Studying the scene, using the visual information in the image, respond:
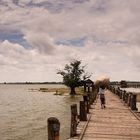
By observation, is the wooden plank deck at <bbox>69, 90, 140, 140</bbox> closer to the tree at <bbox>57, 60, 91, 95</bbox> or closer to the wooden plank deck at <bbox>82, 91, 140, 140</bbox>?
the wooden plank deck at <bbox>82, 91, 140, 140</bbox>

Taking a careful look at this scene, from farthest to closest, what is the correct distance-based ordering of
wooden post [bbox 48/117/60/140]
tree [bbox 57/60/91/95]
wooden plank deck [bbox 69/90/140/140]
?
1. tree [bbox 57/60/91/95]
2. wooden plank deck [bbox 69/90/140/140]
3. wooden post [bbox 48/117/60/140]

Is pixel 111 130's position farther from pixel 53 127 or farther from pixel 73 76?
pixel 73 76

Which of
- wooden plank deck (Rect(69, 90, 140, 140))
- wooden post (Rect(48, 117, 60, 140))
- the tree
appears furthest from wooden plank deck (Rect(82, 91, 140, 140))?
the tree

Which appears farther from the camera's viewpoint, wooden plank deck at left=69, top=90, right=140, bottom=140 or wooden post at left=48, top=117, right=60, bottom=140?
wooden plank deck at left=69, top=90, right=140, bottom=140

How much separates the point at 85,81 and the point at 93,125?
62.8 meters

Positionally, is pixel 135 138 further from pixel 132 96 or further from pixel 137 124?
pixel 132 96

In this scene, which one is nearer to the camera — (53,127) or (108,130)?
(53,127)

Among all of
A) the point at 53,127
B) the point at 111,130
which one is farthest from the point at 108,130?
the point at 53,127

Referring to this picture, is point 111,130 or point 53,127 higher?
point 53,127

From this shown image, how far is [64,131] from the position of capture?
80.2 feet

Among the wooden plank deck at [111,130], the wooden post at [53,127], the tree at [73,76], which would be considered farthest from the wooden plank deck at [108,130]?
the tree at [73,76]

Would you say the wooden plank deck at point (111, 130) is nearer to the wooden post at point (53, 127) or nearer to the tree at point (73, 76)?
the wooden post at point (53, 127)

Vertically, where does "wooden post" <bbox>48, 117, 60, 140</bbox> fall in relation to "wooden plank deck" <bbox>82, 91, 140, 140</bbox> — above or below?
above

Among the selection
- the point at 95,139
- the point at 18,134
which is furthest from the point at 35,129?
the point at 95,139
